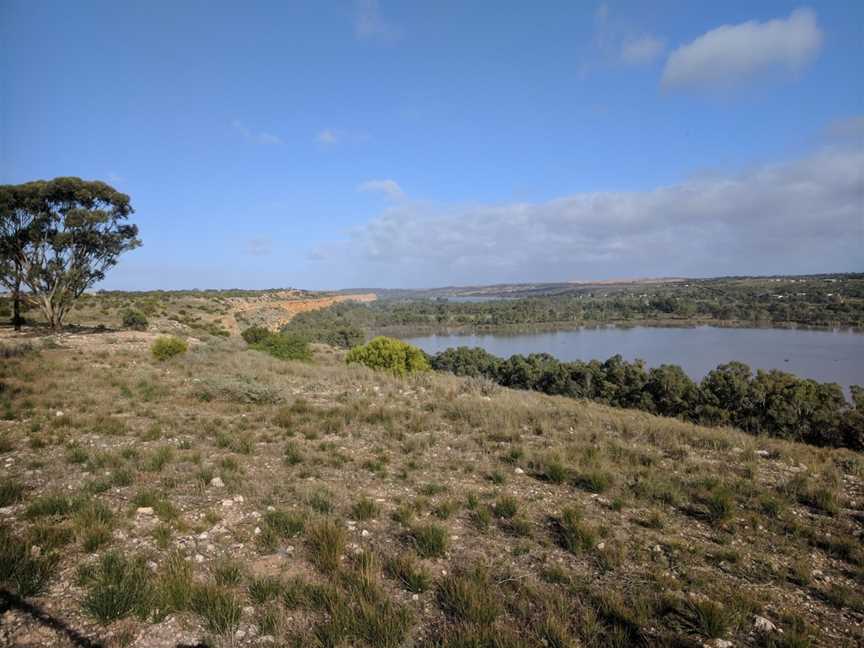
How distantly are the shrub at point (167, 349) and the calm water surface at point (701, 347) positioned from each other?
46035 mm

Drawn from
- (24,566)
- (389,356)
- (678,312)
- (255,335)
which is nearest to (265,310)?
(255,335)

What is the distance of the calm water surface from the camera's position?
49188 mm

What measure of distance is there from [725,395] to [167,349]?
28734 mm

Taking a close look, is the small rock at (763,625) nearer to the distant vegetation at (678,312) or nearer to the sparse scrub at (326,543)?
the sparse scrub at (326,543)

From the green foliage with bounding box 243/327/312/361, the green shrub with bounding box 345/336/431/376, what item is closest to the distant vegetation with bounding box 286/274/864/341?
the green foliage with bounding box 243/327/312/361

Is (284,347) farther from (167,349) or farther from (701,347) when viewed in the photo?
(701,347)

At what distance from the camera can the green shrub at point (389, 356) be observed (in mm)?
20516

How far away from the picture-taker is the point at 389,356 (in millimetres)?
20641

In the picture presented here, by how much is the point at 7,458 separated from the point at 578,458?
8054 millimetres

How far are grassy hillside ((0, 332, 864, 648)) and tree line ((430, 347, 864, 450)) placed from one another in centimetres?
1149

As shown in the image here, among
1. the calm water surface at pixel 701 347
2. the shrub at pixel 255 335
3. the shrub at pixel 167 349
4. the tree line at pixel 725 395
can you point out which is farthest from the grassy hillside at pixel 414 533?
the calm water surface at pixel 701 347

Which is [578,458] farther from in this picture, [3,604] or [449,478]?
[3,604]

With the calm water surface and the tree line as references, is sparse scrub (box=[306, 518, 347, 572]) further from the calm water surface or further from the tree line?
the calm water surface

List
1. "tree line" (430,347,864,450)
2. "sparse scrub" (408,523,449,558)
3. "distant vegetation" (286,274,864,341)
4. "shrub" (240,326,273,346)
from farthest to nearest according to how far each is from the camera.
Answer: "distant vegetation" (286,274,864,341) → "shrub" (240,326,273,346) → "tree line" (430,347,864,450) → "sparse scrub" (408,523,449,558)
